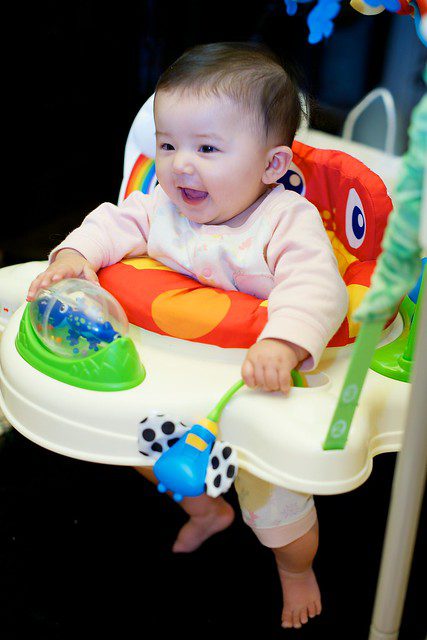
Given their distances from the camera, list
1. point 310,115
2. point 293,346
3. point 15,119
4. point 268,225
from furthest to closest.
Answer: point 15,119, point 310,115, point 268,225, point 293,346

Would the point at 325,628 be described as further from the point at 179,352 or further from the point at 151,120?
the point at 151,120

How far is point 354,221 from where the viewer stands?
3.24 feet

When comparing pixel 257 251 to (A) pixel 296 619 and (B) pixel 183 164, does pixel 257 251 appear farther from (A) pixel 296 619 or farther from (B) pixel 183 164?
(A) pixel 296 619

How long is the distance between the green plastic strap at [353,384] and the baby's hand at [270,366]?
73 millimetres

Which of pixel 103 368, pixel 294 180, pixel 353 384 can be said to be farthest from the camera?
pixel 294 180

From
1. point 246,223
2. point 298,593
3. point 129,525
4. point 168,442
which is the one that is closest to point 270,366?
point 168,442

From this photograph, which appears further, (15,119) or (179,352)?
(15,119)

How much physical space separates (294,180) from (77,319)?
36cm

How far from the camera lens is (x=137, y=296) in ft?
2.91

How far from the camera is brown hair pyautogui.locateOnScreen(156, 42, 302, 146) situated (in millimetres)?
873

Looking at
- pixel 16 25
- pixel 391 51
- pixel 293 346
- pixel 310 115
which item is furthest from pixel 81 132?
pixel 293 346

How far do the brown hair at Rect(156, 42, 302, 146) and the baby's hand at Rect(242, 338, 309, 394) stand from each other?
10.3 inches

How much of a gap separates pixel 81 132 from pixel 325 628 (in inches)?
50.9

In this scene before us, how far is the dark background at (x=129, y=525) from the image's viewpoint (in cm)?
97
